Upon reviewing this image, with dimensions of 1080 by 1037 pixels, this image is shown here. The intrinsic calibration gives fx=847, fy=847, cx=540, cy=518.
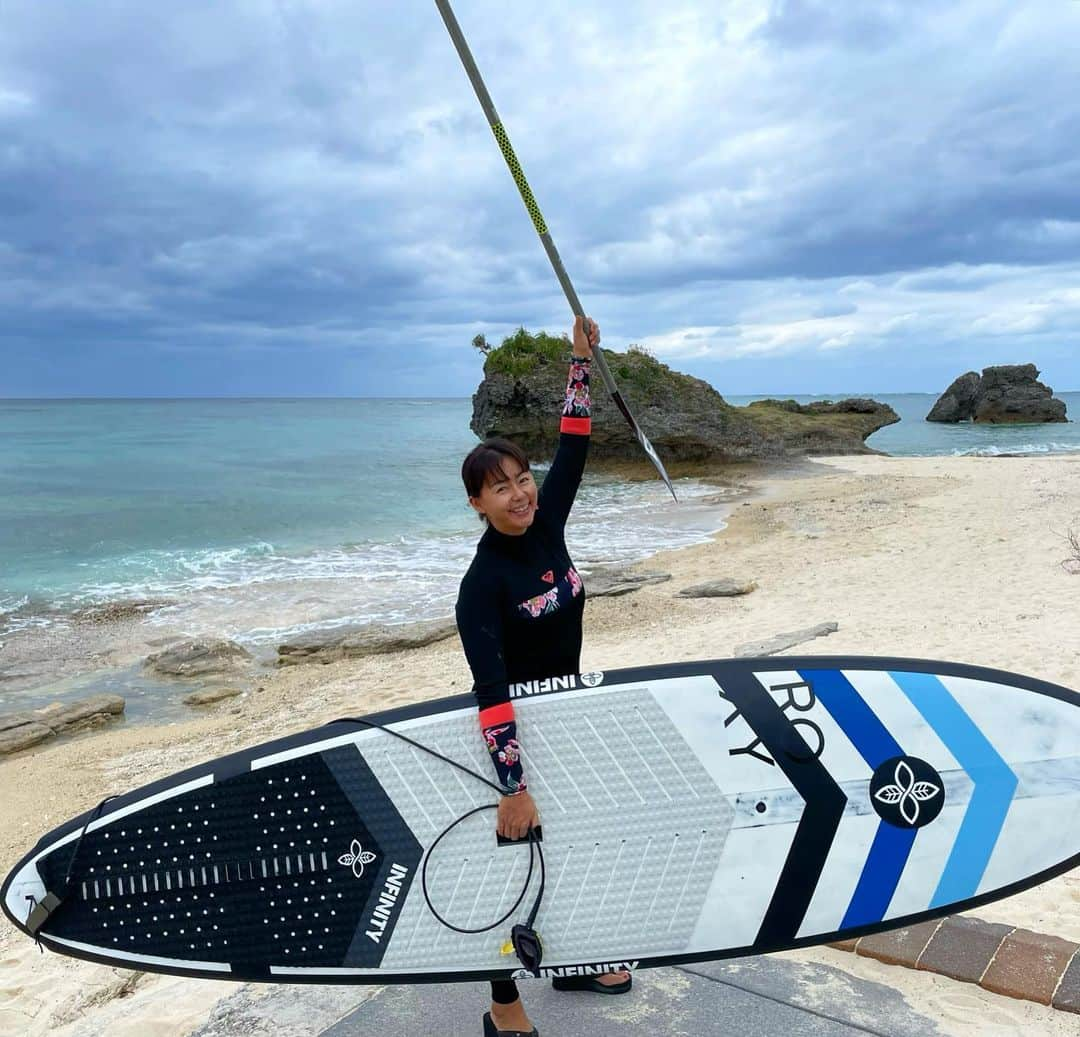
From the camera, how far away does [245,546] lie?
16938 millimetres

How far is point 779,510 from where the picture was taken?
672 inches

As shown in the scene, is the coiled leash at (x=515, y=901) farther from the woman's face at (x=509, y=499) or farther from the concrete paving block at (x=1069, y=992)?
the concrete paving block at (x=1069, y=992)

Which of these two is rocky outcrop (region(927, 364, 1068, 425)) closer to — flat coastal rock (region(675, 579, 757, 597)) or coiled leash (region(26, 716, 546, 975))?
flat coastal rock (region(675, 579, 757, 597))

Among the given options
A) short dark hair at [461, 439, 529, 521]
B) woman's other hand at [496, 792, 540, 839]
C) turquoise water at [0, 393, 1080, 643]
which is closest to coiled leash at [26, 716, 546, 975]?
woman's other hand at [496, 792, 540, 839]

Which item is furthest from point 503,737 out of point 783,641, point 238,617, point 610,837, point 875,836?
point 238,617

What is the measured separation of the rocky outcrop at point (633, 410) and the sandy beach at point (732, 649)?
12.4 meters

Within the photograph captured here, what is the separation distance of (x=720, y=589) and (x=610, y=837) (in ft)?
25.2

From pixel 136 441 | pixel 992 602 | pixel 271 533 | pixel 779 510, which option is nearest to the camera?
pixel 992 602

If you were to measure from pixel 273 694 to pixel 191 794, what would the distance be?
544 cm

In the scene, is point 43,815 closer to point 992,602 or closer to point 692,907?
point 692,907

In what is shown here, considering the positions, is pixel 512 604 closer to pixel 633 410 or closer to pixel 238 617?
pixel 238 617

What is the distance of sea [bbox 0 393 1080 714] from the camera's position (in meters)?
10.5

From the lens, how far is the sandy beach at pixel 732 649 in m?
3.09

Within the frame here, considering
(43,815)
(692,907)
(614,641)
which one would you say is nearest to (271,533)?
(614,641)
